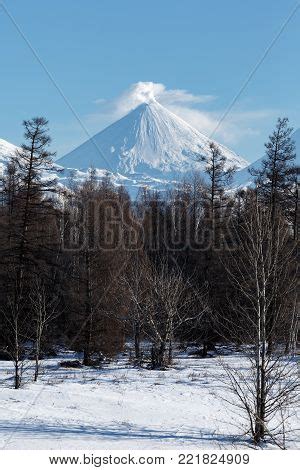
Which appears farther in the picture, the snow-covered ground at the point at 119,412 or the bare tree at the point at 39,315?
the bare tree at the point at 39,315

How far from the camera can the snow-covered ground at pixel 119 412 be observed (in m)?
10.2

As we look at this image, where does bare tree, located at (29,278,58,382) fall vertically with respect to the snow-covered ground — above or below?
above

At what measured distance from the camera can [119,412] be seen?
1363 cm

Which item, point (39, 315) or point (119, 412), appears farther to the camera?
point (39, 315)

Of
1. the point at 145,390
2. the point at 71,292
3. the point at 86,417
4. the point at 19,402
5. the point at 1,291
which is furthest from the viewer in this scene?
the point at 1,291

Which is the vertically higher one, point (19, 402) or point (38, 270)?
point (38, 270)

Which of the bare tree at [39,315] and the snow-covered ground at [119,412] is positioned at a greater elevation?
the bare tree at [39,315]

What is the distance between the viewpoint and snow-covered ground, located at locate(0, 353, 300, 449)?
10203mm

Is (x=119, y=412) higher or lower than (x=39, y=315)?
lower

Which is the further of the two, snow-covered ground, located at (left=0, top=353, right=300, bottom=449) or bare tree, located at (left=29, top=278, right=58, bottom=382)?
bare tree, located at (left=29, top=278, right=58, bottom=382)
